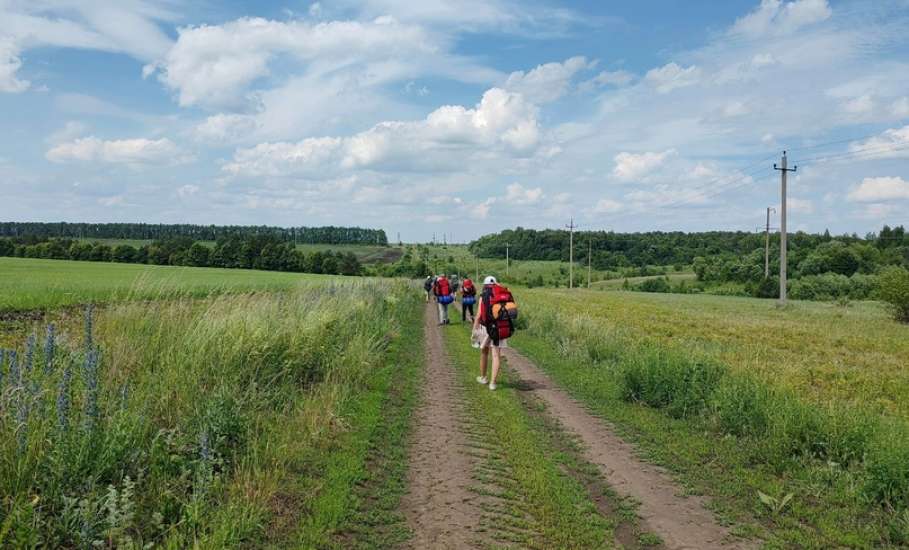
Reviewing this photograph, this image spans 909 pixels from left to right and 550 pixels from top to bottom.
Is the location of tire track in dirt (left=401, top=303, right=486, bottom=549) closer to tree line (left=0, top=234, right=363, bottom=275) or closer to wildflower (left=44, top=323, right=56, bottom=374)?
wildflower (left=44, top=323, right=56, bottom=374)

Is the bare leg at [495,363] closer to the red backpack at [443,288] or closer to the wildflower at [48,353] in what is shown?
the wildflower at [48,353]

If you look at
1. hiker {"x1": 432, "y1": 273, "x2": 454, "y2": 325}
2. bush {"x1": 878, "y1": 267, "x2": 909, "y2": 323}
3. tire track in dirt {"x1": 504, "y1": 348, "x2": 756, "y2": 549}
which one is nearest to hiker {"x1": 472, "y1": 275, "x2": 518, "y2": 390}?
tire track in dirt {"x1": 504, "y1": 348, "x2": 756, "y2": 549}

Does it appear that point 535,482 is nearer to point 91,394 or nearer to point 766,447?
point 766,447

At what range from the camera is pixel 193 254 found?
91438 millimetres

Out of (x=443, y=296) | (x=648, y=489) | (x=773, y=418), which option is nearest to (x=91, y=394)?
(x=648, y=489)

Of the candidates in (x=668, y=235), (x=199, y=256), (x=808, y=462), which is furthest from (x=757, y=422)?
(x=668, y=235)

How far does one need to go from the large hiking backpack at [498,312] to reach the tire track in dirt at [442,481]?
139cm

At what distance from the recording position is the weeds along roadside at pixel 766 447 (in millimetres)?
5504

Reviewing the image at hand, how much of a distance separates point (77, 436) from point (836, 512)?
6596 millimetres

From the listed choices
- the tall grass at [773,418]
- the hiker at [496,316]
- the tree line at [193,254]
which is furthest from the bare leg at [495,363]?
the tree line at [193,254]

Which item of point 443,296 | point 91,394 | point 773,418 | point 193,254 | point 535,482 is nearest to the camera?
point 91,394

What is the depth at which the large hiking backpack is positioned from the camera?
11.1 metres

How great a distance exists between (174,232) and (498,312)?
15299 centimetres

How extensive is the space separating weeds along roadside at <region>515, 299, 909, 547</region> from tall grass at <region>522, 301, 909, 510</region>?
0.01 m
